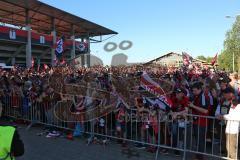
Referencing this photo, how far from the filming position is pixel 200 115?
7000mm

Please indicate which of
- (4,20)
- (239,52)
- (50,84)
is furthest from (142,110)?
(239,52)

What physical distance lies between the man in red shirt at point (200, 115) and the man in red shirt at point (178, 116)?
0.79 ft

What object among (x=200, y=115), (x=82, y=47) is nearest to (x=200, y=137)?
(x=200, y=115)

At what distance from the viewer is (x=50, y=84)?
10.5m

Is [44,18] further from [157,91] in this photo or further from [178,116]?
[178,116]

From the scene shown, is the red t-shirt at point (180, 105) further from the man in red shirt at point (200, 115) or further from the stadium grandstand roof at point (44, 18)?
the stadium grandstand roof at point (44, 18)

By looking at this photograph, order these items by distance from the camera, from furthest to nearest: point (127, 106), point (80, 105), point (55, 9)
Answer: point (55, 9)
point (80, 105)
point (127, 106)

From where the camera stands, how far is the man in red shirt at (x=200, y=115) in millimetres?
7016

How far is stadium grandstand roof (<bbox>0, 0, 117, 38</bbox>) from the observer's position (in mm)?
35344

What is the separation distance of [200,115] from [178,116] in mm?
503

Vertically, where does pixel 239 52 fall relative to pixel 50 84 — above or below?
above

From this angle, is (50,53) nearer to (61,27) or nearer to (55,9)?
(61,27)

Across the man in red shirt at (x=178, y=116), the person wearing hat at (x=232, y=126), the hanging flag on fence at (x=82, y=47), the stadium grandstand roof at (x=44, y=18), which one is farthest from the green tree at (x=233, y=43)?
the person wearing hat at (x=232, y=126)

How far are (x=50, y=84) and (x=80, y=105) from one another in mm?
1951
